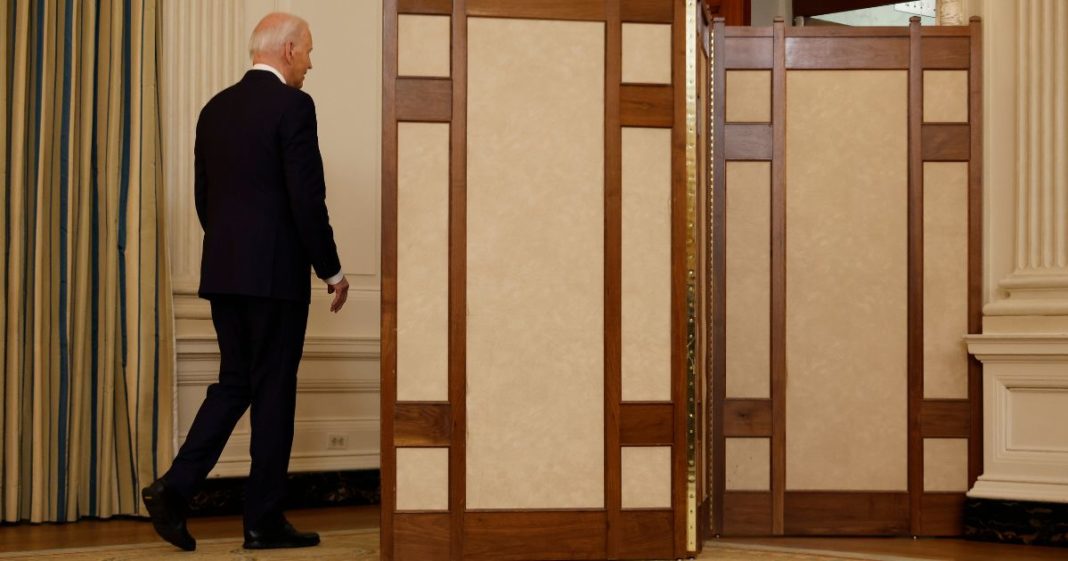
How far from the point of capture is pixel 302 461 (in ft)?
15.7

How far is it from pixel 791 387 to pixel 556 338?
0.98 metres

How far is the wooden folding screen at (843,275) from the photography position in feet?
12.9

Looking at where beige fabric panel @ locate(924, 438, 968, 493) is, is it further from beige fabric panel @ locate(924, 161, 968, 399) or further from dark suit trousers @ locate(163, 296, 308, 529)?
dark suit trousers @ locate(163, 296, 308, 529)

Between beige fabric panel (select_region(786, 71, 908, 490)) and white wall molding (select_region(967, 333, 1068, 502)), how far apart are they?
26 centimetres

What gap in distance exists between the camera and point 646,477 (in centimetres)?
336

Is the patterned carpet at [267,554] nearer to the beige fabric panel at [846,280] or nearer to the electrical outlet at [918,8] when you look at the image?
the beige fabric panel at [846,280]

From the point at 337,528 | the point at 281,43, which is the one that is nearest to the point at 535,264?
the point at 281,43

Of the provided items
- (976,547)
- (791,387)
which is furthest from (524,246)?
(976,547)

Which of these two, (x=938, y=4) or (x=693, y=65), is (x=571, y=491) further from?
(x=938, y=4)

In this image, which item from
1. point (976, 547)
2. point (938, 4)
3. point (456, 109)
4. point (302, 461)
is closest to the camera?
point (456, 109)

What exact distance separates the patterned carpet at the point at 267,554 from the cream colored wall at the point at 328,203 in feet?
2.81

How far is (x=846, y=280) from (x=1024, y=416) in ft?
2.22

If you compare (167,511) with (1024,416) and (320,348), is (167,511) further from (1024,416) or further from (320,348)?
(1024,416)

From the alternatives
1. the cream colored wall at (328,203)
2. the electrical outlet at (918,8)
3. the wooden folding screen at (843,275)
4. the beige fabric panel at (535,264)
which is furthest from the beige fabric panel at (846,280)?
the electrical outlet at (918,8)
